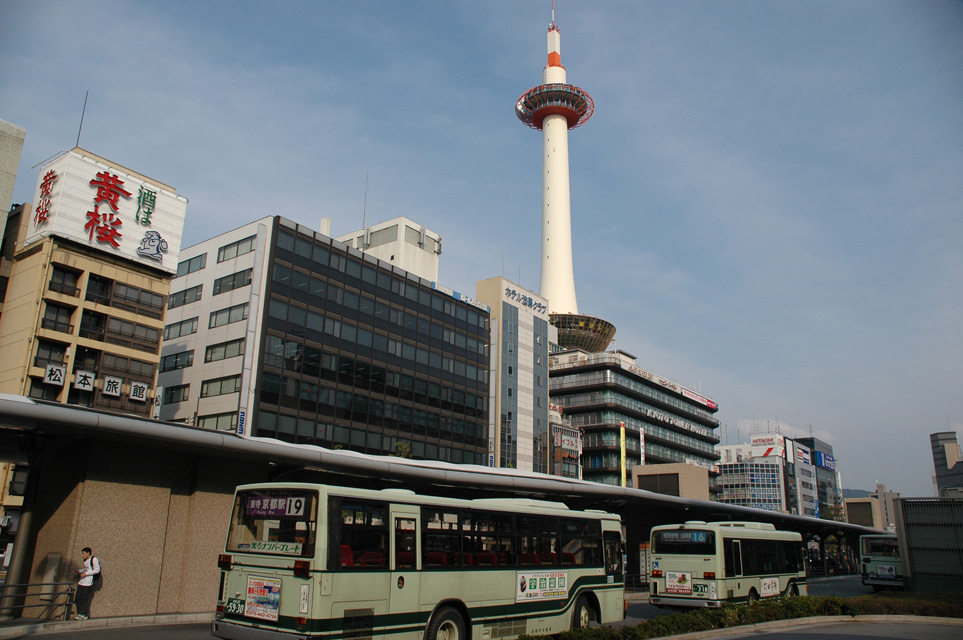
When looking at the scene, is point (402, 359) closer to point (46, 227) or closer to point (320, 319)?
point (320, 319)

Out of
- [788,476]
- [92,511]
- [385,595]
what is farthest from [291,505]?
[788,476]

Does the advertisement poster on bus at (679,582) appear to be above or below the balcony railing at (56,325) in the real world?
below

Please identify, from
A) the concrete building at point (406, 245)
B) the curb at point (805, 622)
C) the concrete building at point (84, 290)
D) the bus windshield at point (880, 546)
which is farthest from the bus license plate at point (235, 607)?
the concrete building at point (406, 245)

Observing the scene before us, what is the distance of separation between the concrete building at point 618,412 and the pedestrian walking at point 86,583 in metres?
85.7

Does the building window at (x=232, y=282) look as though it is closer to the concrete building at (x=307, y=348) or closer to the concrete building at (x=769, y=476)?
the concrete building at (x=307, y=348)

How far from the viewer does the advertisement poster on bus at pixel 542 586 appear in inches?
635

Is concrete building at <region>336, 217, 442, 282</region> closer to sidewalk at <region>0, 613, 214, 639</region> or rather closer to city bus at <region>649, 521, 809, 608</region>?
city bus at <region>649, 521, 809, 608</region>

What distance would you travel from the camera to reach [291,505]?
12.7 metres

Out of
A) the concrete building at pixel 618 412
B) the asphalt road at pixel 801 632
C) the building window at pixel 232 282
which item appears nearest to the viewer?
the asphalt road at pixel 801 632

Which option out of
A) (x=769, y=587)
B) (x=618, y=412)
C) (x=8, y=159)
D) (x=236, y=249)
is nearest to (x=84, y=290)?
(x=8, y=159)

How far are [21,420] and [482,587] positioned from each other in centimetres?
1071

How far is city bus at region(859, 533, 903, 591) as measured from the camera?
37.9 metres

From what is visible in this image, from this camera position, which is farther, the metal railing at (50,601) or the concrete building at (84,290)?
the concrete building at (84,290)

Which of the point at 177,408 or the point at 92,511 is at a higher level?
the point at 177,408
